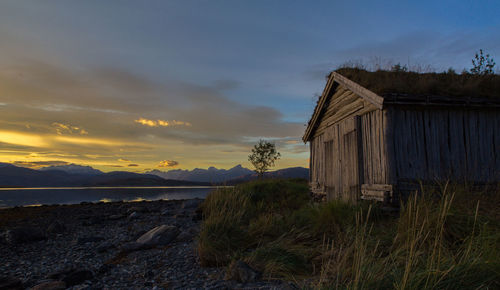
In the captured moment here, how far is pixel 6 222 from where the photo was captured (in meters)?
13.4

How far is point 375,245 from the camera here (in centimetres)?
452

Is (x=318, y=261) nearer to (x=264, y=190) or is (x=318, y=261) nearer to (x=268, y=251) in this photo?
(x=268, y=251)

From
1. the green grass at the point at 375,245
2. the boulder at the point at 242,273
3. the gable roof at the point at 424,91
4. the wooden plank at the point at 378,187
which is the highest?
the gable roof at the point at 424,91

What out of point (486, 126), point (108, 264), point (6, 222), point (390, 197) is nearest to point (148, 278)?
point (108, 264)

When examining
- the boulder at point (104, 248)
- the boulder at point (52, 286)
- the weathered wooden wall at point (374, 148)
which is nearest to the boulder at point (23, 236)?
the boulder at point (104, 248)

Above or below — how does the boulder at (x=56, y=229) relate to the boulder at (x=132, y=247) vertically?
below

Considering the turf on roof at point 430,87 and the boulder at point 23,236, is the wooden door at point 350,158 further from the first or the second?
the boulder at point 23,236

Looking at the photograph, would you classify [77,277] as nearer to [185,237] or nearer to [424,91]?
[185,237]

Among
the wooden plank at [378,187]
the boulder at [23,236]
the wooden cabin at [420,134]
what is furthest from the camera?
Result: the boulder at [23,236]

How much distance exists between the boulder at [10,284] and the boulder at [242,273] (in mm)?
3523

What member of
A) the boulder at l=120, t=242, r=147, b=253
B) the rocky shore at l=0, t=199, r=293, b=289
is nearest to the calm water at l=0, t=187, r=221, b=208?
the rocky shore at l=0, t=199, r=293, b=289

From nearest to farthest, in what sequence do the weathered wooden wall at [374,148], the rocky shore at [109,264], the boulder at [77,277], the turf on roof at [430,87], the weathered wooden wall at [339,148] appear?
the rocky shore at [109,264] < the boulder at [77,277] < the weathered wooden wall at [374,148] < the turf on roof at [430,87] < the weathered wooden wall at [339,148]

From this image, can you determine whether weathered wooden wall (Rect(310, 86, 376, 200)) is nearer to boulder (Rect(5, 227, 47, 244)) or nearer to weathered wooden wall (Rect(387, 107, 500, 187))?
weathered wooden wall (Rect(387, 107, 500, 187))

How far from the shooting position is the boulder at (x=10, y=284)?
15.3ft
